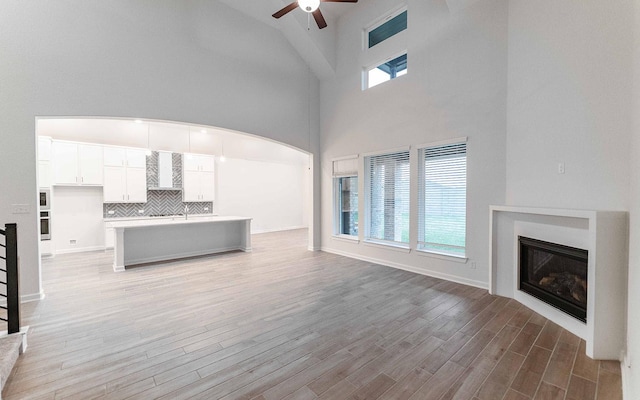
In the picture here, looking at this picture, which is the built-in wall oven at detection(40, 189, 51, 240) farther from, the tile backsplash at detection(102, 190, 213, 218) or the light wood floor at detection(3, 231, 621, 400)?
the light wood floor at detection(3, 231, 621, 400)

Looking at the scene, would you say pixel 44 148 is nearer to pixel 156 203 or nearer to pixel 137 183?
pixel 137 183

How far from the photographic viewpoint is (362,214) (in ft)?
19.3

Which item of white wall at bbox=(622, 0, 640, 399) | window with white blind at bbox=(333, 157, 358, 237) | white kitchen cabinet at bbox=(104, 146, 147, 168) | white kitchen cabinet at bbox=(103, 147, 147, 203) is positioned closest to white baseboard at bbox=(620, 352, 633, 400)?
white wall at bbox=(622, 0, 640, 399)

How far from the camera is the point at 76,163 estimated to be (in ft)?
22.1

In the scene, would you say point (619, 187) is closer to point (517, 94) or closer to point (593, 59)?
point (593, 59)

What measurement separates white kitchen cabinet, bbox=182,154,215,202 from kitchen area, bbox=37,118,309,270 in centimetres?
3

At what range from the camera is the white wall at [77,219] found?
677cm

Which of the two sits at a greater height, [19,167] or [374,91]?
[374,91]

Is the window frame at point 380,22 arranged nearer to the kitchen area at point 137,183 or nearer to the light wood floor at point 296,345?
the kitchen area at point 137,183

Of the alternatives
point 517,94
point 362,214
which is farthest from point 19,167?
point 517,94

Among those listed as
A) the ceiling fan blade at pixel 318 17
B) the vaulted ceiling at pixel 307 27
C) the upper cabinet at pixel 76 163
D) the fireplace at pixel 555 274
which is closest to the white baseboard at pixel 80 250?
the upper cabinet at pixel 76 163

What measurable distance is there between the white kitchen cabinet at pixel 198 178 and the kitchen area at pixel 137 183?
0.10 ft

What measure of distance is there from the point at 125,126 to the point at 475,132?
832 cm

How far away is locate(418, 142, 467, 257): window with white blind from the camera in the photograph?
4344 millimetres
